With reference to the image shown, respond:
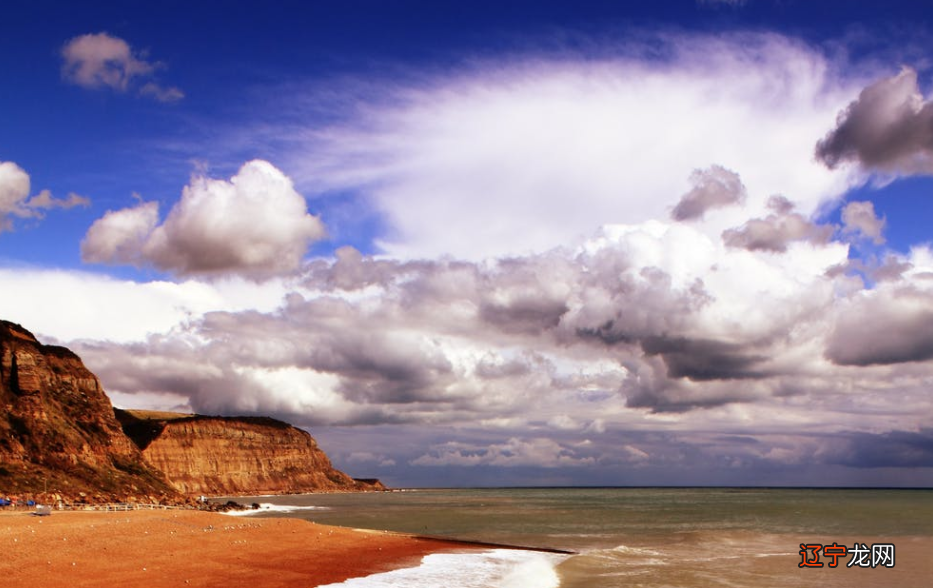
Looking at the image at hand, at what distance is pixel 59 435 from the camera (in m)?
96.3

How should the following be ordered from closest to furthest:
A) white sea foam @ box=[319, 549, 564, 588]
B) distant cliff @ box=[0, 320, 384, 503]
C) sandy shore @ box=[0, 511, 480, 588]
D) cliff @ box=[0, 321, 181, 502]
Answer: sandy shore @ box=[0, 511, 480, 588] < white sea foam @ box=[319, 549, 564, 588] < distant cliff @ box=[0, 320, 384, 503] < cliff @ box=[0, 321, 181, 502]

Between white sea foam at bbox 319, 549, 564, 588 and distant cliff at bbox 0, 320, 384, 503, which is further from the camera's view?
distant cliff at bbox 0, 320, 384, 503

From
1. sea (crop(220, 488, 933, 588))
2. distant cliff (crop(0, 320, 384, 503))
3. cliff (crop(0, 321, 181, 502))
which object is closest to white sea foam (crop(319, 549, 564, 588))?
sea (crop(220, 488, 933, 588))

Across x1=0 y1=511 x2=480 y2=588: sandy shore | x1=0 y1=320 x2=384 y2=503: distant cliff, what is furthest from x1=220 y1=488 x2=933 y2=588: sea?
x1=0 y1=320 x2=384 y2=503: distant cliff

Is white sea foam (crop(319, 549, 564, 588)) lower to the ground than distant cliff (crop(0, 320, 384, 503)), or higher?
lower

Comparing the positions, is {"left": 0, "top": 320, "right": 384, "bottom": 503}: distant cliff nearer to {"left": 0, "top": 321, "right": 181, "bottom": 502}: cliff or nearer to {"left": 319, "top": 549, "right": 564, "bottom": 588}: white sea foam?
{"left": 0, "top": 321, "right": 181, "bottom": 502}: cliff

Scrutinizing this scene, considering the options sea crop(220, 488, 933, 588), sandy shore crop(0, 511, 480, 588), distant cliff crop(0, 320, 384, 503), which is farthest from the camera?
distant cliff crop(0, 320, 384, 503)

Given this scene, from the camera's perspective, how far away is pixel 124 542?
1663 inches

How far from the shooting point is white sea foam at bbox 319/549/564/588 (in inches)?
1399

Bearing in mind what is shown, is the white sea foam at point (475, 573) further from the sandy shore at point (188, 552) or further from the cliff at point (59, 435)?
the cliff at point (59, 435)

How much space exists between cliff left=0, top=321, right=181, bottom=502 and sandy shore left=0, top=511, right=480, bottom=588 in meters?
31.0

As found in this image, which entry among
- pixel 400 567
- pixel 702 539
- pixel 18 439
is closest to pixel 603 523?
pixel 702 539

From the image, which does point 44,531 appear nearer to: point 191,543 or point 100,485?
point 191,543

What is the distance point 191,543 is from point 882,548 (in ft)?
158
